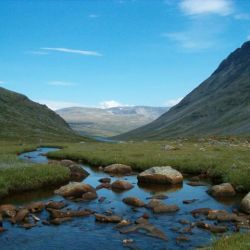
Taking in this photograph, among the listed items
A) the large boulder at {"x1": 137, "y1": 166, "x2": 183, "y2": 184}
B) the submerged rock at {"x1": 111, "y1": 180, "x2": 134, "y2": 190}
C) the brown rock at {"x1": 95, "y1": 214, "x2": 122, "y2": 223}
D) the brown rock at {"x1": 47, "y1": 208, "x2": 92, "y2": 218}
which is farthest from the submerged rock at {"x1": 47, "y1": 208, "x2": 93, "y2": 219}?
the large boulder at {"x1": 137, "y1": 166, "x2": 183, "y2": 184}

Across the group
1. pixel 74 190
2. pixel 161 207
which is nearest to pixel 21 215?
pixel 74 190

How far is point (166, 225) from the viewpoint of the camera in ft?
80.6

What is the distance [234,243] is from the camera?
1758 centimetres

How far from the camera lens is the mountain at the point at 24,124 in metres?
132

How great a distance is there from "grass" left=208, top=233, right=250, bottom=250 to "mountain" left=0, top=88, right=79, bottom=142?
105 m

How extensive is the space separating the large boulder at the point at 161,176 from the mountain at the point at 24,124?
276ft

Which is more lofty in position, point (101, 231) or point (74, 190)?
point (74, 190)

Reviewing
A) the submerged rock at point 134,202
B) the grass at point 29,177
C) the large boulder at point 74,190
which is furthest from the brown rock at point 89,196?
the grass at point 29,177

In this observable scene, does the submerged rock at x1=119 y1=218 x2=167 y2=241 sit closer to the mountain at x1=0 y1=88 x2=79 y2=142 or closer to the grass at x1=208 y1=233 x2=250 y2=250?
the grass at x1=208 y1=233 x2=250 y2=250

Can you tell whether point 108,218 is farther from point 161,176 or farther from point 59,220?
point 161,176

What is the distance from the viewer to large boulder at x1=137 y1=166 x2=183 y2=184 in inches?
1553

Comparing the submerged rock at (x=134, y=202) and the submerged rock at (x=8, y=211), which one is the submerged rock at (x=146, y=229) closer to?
the submerged rock at (x=134, y=202)

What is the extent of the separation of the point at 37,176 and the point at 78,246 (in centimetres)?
1793

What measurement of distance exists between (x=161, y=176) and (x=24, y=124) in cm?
12537
